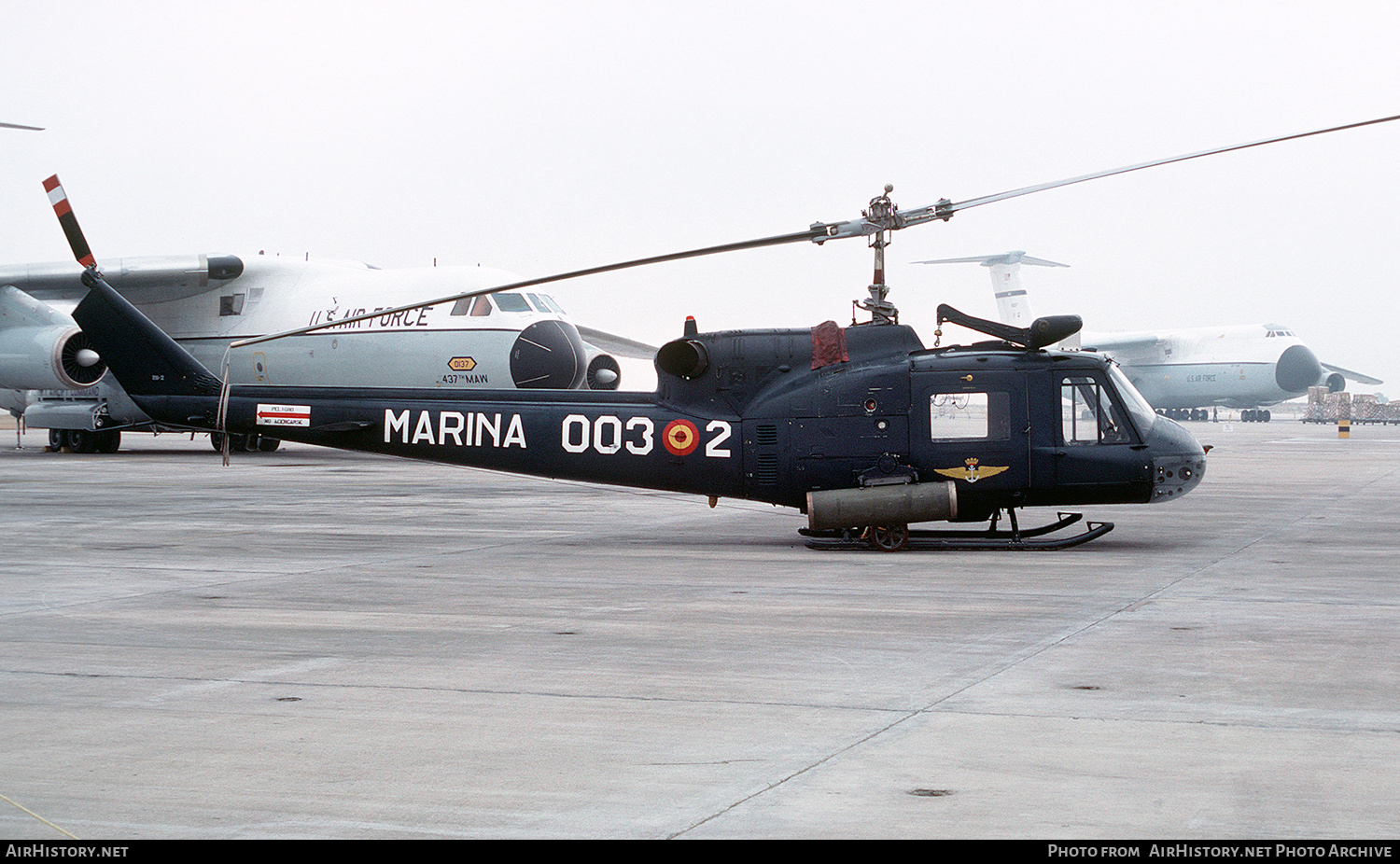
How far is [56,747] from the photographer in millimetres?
5516

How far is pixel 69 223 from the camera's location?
1664 cm

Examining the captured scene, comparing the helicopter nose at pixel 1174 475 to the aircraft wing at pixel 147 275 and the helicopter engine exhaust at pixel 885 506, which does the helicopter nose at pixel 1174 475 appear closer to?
the helicopter engine exhaust at pixel 885 506

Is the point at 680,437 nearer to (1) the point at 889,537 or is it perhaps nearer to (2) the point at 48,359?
(1) the point at 889,537

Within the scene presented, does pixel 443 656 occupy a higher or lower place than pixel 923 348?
lower

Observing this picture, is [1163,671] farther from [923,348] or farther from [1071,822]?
[923,348]

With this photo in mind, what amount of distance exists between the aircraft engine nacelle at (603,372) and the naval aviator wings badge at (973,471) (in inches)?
539

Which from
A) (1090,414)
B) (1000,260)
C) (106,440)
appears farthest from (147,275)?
(1000,260)

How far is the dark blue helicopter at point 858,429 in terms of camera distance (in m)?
13.4

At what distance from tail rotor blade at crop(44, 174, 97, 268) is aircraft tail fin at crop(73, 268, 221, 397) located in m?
0.32

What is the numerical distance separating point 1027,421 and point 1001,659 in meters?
6.27

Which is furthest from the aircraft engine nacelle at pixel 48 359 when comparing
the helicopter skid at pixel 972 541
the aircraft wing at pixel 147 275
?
the helicopter skid at pixel 972 541

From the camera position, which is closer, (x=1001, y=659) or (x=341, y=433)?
(x=1001, y=659)

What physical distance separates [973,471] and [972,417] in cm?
55
